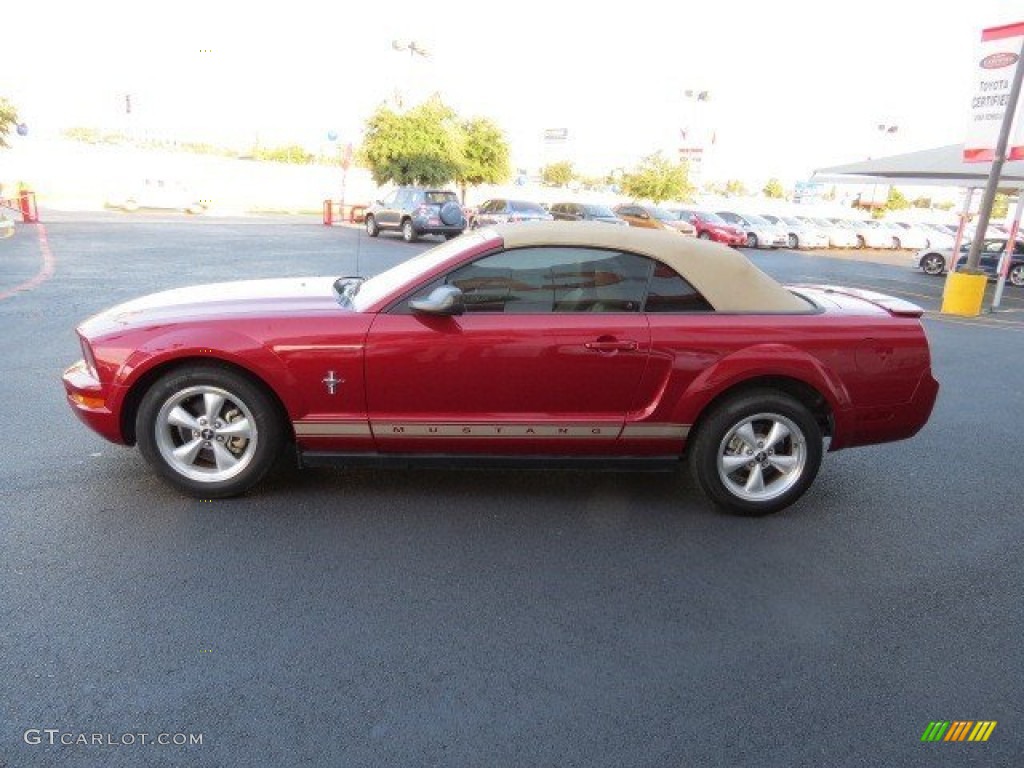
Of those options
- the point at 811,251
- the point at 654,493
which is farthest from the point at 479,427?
the point at 811,251

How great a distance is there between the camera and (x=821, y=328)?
4.09 meters

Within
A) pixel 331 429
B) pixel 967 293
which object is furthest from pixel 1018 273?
pixel 331 429

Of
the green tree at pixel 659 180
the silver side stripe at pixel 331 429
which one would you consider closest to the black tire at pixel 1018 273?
the silver side stripe at pixel 331 429

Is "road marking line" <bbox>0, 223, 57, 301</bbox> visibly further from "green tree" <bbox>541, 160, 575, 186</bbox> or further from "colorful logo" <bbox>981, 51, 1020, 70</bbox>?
"green tree" <bbox>541, 160, 575, 186</bbox>

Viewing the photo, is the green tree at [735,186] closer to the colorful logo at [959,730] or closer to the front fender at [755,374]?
the front fender at [755,374]

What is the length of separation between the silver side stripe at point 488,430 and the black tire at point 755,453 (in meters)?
0.18


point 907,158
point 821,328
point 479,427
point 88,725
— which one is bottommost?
point 88,725

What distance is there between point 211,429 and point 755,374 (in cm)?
287

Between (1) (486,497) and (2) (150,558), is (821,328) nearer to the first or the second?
(1) (486,497)

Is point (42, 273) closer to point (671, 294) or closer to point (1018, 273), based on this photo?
point (671, 294)

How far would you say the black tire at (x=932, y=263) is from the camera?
23.5 meters

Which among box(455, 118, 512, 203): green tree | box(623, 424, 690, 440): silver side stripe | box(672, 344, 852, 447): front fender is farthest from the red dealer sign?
box(455, 118, 512, 203): green tree

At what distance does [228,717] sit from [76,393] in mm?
2298

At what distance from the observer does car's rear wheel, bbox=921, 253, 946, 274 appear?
2355cm
